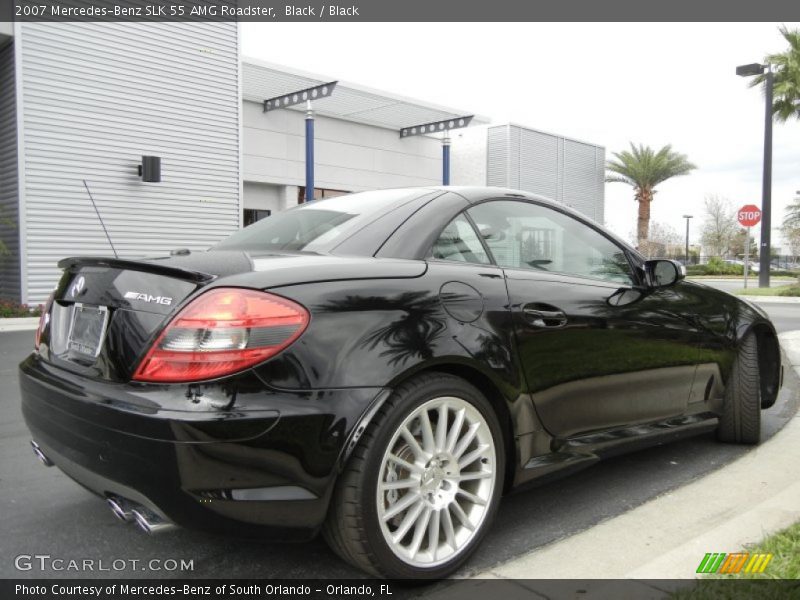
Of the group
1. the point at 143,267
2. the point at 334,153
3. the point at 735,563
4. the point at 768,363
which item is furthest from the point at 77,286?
the point at 334,153

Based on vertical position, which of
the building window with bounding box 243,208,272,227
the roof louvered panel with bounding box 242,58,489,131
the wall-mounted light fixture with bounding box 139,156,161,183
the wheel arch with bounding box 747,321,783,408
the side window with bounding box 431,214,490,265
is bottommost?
the wheel arch with bounding box 747,321,783,408

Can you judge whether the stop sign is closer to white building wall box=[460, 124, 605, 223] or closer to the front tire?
white building wall box=[460, 124, 605, 223]

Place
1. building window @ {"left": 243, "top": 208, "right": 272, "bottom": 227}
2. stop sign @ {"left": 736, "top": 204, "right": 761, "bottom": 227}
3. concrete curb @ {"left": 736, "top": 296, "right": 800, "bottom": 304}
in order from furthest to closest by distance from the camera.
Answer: building window @ {"left": 243, "top": 208, "right": 272, "bottom": 227}, stop sign @ {"left": 736, "top": 204, "right": 761, "bottom": 227}, concrete curb @ {"left": 736, "top": 296, "right": 800, "bottom": 304}

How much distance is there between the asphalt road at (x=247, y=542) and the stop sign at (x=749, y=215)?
19.0 meters

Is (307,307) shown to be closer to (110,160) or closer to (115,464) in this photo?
(115,464)

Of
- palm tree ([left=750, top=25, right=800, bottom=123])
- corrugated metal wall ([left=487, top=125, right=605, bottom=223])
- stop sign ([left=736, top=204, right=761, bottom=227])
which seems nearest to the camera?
stop sign ([left=736, top=204, right=761, bottom=227])

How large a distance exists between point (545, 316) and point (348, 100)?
20275mm

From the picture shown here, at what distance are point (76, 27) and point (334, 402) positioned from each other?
583 inches

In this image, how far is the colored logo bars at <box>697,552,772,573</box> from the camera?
2328mm

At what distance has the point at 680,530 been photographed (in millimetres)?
2838

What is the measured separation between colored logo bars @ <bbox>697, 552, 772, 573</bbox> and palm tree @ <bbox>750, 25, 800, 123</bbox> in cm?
2863

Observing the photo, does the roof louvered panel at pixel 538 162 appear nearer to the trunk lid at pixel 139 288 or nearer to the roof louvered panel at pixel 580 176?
the roof louvered panel at pixel 580 176

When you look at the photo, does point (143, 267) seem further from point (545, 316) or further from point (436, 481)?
point (545, 316)

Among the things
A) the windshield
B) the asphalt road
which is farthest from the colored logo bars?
the windshield
